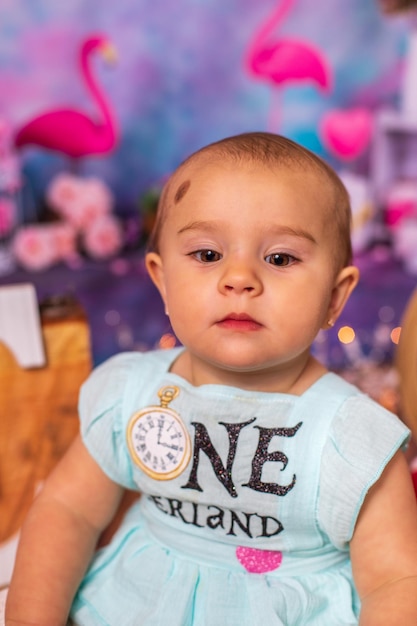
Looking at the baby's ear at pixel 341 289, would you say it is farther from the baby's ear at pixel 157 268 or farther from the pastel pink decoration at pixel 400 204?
the pastel pink decoration at pixel 400 204

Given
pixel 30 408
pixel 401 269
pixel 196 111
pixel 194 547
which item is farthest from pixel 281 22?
pixel 194 547

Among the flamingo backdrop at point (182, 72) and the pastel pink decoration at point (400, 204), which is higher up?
the flamingo backdrop at point (182, 72)

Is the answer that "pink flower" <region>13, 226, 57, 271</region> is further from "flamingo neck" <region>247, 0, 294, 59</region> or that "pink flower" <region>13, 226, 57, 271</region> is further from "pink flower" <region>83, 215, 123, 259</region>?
"flamingo neck" <region>247, 0, 294, 59</region>

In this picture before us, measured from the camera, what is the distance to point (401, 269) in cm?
231

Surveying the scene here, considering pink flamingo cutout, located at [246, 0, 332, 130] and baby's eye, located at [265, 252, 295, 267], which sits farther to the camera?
pink flamingo cutout, located at [246, 0, 332, 130]

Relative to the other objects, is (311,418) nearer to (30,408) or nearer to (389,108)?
(30,408)

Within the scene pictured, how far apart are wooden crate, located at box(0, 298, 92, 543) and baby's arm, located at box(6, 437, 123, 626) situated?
1.03 feet

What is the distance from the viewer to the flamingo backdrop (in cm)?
212

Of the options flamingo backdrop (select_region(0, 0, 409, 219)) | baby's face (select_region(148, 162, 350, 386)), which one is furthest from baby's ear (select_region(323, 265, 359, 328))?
flamingo backdrop (select_region(0, 0, 409, 219))

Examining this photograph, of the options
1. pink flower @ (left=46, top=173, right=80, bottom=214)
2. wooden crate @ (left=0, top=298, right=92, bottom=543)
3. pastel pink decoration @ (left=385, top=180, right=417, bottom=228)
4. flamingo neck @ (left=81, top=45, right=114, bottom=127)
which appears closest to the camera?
wooden crate @ (left=0, top=298, right=92, bottom=543)

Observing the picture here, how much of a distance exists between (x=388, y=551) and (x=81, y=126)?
1.61m

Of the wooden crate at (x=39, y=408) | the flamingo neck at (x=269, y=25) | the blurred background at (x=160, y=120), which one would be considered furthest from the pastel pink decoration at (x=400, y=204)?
the wooden crate at (x=39, y=408)

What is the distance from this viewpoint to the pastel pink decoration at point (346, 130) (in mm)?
2285

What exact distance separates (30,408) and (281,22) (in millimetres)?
1471
